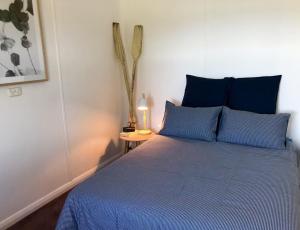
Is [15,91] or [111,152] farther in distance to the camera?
[111,152]

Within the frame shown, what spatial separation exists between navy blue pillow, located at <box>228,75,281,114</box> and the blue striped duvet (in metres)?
0.54

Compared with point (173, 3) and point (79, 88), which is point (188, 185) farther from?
point (173, 3)

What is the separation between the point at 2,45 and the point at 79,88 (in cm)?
93

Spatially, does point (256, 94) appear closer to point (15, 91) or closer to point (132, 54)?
point (132, 54)

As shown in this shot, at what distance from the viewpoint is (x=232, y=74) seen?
2.88 metres

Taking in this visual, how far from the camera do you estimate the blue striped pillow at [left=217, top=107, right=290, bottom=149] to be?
7.69ft

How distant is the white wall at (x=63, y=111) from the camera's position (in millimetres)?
2268

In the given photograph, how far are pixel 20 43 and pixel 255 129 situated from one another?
2.10 metres

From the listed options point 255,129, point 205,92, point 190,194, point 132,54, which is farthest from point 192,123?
point 132,54

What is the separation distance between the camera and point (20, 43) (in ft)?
7.20

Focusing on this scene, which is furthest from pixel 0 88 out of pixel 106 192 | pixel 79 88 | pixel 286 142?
pixel 286 142

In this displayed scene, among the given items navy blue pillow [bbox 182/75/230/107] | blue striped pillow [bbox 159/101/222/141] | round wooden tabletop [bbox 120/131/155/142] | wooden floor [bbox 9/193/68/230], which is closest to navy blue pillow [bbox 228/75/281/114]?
navy blue pillow [bbox 182/75/230/107]

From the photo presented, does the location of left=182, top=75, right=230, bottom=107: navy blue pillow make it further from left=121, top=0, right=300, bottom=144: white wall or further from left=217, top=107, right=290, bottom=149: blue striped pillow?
left=217, top=107, right=290, bottom=149: blue striped pillow

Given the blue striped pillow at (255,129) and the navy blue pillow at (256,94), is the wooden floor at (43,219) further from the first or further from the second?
the navy blue pillow at (256,94)
